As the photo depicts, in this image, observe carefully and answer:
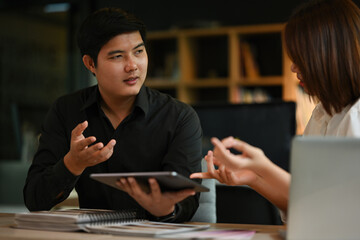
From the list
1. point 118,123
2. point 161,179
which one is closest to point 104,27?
point 118,123

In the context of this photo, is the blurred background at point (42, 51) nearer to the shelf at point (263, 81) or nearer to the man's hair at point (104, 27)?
the shelf at point (263, 81)

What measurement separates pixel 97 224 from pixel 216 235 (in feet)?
1.01

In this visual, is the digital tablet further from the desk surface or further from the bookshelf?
the bookshelf

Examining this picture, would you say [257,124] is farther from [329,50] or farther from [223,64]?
[223,64]

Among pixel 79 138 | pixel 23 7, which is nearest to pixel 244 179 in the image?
pixel 79 138

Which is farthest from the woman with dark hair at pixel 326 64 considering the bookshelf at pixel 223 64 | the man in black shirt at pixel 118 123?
the bookshelf at pixel 223 64

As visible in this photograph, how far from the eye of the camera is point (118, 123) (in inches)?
71.7

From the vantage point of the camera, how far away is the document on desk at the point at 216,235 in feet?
3.50

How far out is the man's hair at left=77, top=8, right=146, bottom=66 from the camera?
1.71m

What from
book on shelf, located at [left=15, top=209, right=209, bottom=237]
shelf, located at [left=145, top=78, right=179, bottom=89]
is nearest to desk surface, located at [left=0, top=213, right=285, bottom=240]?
book on shelf, located at [left=15, top=209, right=209, bottom=237]

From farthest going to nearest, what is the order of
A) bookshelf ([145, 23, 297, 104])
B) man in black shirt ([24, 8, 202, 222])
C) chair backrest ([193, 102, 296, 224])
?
bookshelf ([145, 23, 297, 104]) → chair backrest ([193, 102, 296, 224]) → man in black shirt ([24, 8, 202, 222])

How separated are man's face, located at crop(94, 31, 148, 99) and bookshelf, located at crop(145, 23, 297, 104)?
3.48 metres

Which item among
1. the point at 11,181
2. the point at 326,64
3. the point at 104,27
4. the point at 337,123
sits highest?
the point at 104,27

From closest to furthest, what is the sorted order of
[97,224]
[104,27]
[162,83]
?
1. [97,224]
2. [104,27]
3. [162,83]
